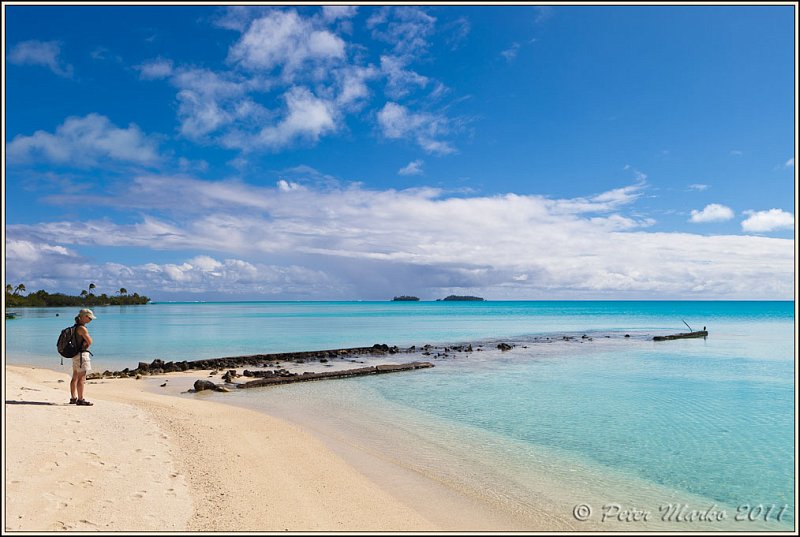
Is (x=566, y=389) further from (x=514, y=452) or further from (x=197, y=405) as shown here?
(x=197, y=405)

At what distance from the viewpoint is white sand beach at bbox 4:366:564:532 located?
618cm

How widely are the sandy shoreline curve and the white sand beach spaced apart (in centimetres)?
2

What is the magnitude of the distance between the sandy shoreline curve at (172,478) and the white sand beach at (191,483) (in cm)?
2

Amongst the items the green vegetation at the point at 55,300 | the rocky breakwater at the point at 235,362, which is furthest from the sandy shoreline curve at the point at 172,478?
the green vegetation at the point at 55,300

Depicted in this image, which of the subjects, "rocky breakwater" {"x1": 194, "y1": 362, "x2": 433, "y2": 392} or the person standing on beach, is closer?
the person standing on beach

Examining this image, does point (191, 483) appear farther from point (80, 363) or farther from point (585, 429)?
point (585, 429)

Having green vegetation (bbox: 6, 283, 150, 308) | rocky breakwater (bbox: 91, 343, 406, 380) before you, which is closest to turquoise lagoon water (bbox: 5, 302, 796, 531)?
rocky breakwater (bbox: 91, 343, 406, 380)

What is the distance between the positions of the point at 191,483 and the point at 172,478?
1.19 feet

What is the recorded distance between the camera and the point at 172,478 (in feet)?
25.1

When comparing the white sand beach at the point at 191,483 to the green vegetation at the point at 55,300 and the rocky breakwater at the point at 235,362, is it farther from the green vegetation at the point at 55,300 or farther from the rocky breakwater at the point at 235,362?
the green vegetation at the point at 55,300

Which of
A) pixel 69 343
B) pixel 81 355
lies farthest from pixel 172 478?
pixel 69 343

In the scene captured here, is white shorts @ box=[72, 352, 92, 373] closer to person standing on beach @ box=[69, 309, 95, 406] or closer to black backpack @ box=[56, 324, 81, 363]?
person standing on beach @ box=[69, 309, 95, 406]

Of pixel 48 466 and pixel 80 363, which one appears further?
pixel 80 363

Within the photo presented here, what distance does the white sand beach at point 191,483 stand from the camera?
6.18 meters
